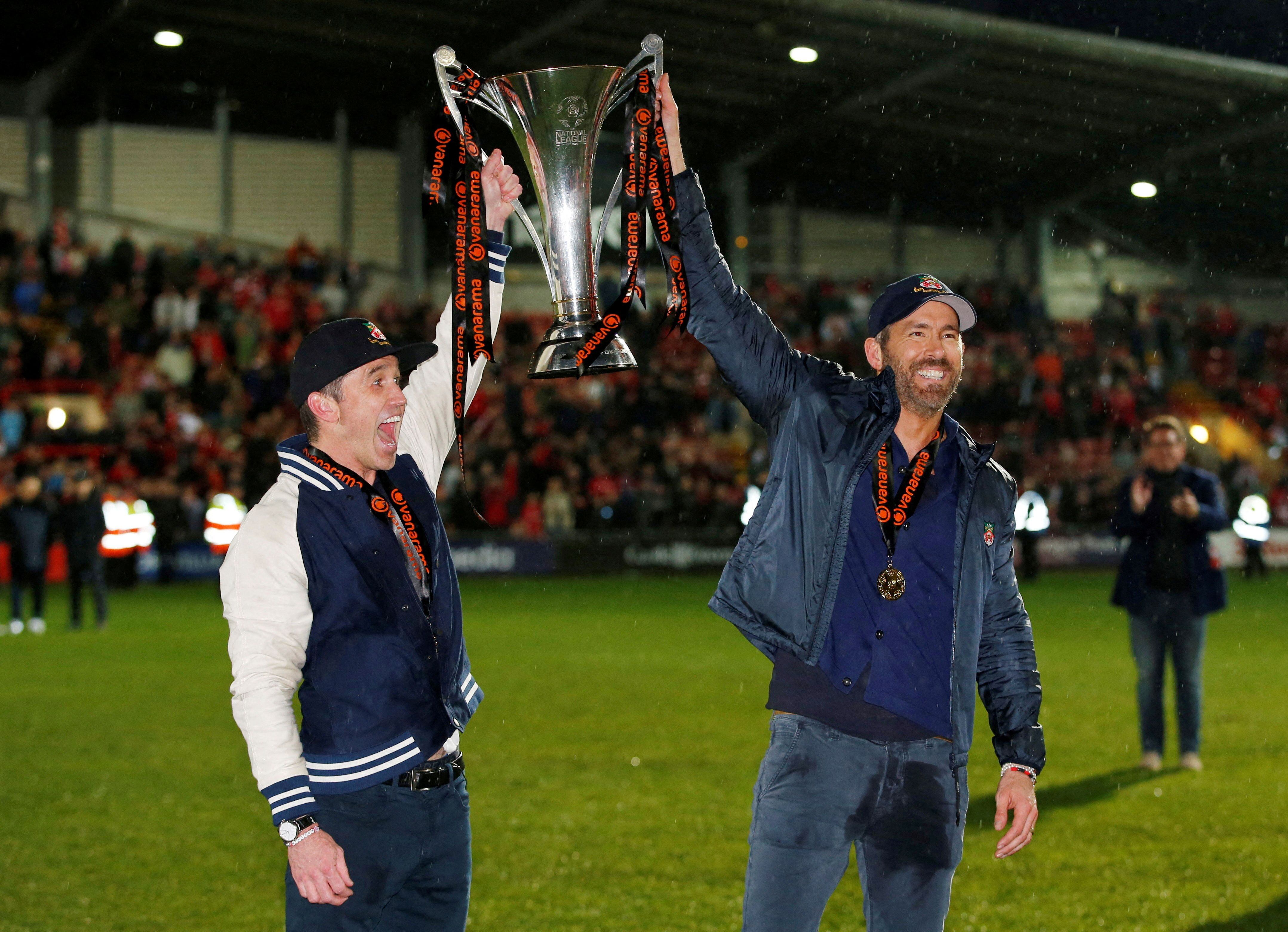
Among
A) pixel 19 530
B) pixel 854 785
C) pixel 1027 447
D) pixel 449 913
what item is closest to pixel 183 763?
pixel 449 913

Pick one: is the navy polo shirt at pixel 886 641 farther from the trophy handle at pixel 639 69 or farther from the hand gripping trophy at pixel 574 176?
the trophy handle at pixel 639 69

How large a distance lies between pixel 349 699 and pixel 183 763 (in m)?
6.23

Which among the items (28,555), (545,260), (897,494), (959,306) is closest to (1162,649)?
(959,306)

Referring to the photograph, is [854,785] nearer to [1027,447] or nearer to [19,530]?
[19,530]

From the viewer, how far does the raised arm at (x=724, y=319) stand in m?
3.71

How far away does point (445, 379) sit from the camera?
4109mm

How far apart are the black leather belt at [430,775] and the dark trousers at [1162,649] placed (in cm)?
607

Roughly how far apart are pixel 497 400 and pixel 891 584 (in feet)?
75.8

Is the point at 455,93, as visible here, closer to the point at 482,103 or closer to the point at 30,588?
the point at 482,103

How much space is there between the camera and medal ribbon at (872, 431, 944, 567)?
11.9 feet

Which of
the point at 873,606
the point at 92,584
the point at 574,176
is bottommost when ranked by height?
the point at 92,584

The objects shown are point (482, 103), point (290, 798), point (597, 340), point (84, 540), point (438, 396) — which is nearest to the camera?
point (290, 798)

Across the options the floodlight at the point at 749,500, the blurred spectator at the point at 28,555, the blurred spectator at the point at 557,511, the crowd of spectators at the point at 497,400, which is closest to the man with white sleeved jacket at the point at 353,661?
the blurred spectator at the point at 28,555

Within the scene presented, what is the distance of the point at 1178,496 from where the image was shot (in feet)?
28.0
